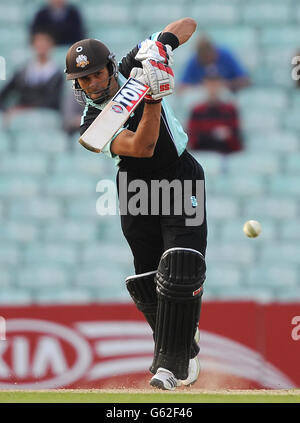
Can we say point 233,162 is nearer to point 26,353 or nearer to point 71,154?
point 71,154

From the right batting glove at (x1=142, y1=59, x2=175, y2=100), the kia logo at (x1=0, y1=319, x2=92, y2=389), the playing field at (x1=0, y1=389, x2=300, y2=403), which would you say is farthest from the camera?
the kia logo at (x1=0, y1=319, x2=92, y2=389)

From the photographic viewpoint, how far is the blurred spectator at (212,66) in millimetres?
10250

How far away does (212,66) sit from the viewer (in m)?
10.2

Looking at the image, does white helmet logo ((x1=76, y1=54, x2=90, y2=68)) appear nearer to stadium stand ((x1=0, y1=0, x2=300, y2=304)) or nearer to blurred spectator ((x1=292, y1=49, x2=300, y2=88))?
stadium stand ((x1=0, y1=0, x2=300, y2=304))

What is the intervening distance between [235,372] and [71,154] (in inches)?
140

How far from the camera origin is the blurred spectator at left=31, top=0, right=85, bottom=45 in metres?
10.8

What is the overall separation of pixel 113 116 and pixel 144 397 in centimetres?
162

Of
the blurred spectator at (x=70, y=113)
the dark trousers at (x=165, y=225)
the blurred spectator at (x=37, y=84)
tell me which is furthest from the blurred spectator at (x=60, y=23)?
the dark trousers at (x=165, y=225)

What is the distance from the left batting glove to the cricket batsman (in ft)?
0.11

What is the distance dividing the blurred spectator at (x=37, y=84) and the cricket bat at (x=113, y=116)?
532cm

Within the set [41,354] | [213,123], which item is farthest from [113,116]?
[213,123]

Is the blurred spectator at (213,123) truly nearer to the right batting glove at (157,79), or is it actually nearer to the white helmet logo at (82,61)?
the white helmet logo at (82,61)

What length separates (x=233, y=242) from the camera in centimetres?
Answer: 986

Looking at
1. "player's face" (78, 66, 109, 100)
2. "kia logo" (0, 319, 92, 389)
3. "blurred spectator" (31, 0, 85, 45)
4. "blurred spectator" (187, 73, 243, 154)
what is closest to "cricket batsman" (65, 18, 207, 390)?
"player's face" (78, 66, 109, 100)
